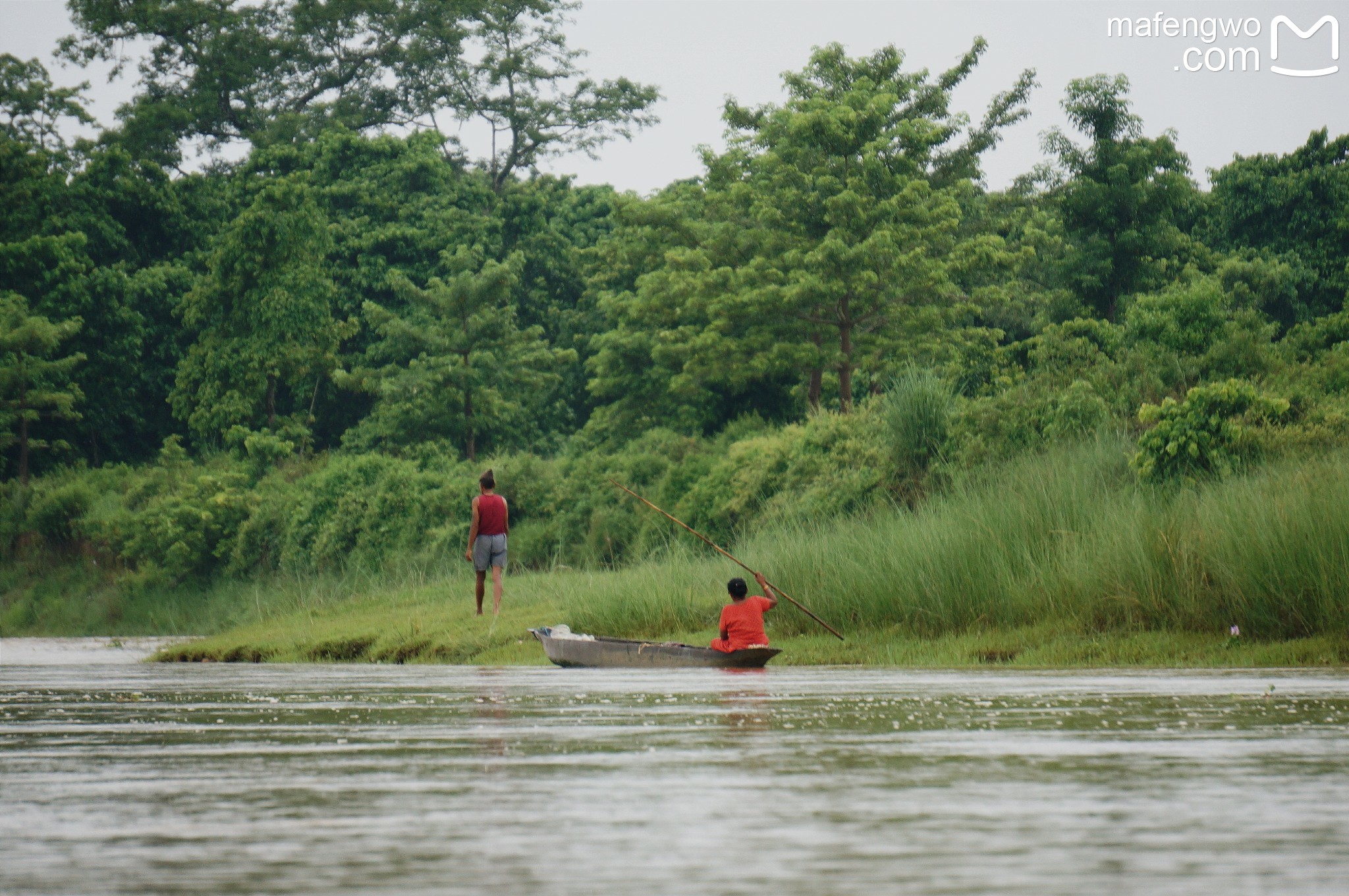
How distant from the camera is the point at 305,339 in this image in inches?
1788

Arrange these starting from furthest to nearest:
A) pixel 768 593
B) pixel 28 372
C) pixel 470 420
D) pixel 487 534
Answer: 1. pixel 28 372
2. pixel 470 420
3. pixel 487 534
4. pixel 768 593

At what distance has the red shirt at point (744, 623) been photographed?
13156mm

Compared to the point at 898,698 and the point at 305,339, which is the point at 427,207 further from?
the point at 898,698

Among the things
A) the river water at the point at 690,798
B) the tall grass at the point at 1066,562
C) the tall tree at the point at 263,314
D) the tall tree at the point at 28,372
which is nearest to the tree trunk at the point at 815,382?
the tall grass at the point at 1066,562

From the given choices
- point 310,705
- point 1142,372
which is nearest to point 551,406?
point 1142,372

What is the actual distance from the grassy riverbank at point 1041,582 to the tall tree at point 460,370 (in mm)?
20610

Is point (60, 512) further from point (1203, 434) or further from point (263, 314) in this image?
point (1203, 434)

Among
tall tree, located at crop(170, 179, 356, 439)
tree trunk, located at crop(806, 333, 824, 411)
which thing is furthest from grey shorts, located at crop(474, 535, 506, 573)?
tall tree, located at crop(170, 179, 356, 439)

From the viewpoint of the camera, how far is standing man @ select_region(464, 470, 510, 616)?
17.7 m

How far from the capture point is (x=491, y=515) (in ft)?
58.7

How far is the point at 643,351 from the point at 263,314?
12.9m

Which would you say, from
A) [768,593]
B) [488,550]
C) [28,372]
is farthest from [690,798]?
[28,372]

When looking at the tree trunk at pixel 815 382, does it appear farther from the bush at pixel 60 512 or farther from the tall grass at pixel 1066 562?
the bush at pixel 60 512

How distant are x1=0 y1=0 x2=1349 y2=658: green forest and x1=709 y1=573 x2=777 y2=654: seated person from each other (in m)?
2.72
